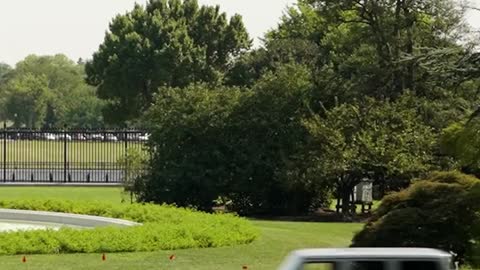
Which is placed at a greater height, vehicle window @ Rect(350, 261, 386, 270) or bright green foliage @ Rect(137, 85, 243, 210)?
bright green foliage @ Rect(137, 85, 243, 210)

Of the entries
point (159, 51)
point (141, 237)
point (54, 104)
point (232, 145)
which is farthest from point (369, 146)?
point (54, 104)

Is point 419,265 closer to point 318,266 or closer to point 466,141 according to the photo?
point 318,266

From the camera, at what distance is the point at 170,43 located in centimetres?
6481

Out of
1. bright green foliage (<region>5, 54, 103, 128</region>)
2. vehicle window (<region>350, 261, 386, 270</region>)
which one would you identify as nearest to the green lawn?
vehicle window (<region>350, 261, 386, 270</region>)

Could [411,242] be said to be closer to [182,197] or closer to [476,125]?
[476,125]

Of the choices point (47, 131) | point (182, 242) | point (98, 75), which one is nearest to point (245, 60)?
point (98, 75)

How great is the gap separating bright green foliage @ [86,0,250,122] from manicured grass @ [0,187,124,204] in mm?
20187

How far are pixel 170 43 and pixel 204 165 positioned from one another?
106 ft

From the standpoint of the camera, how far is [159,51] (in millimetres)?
64750

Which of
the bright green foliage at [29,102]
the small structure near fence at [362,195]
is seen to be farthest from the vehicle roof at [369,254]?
the bright green foliage at [29,102]

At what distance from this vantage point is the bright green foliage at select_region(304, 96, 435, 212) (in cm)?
Answer: 3048

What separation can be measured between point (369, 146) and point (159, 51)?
35807mm

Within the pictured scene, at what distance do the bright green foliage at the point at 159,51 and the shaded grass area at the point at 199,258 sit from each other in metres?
39.4

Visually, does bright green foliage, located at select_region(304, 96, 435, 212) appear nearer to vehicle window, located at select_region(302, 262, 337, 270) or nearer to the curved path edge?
the curved path edge
